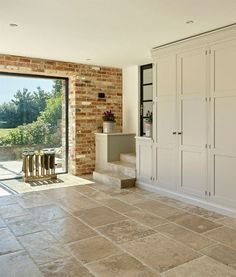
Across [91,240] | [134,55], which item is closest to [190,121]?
[134,55]

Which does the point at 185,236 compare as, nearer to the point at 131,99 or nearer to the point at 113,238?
the point at 113,238

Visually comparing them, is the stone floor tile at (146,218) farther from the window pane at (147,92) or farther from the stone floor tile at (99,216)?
the window pane at (147,92)

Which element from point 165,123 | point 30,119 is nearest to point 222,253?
point 165,123

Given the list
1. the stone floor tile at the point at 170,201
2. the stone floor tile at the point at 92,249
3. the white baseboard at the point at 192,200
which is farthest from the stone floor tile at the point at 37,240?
the white baseboard at the point at 192,200

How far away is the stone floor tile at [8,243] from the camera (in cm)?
278

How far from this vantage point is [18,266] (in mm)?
2469

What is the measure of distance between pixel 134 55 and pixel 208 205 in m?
2.95

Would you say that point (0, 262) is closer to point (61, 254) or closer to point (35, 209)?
point (61, 254)

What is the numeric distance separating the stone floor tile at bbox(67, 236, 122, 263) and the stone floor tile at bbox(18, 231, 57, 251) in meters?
0.24

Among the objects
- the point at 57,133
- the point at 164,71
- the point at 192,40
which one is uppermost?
the point at 192,40

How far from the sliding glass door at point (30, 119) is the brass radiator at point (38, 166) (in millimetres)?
342

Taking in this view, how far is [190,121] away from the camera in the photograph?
425cm

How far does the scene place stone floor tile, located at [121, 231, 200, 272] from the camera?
253 centimetres

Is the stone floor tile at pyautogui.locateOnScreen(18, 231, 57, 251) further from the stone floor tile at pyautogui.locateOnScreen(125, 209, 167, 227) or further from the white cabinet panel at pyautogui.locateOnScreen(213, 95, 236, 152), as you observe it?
the white cabinet panel at pyautogui.locateOnScreen(213, 95, 236, 152)
